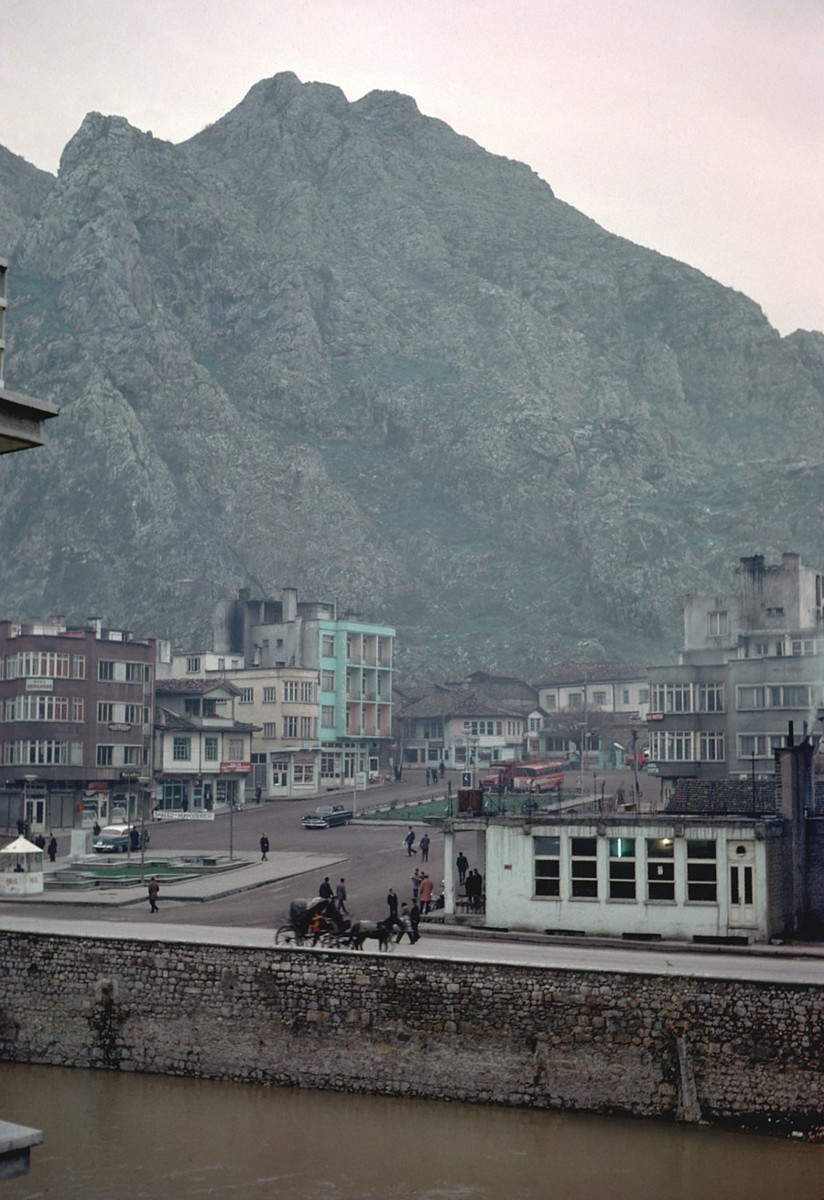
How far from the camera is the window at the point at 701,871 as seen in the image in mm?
44906

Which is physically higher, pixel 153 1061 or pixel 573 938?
pixel 573 938

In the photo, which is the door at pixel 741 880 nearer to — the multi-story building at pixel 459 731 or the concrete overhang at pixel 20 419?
the concrete overhang at pixel 20 419

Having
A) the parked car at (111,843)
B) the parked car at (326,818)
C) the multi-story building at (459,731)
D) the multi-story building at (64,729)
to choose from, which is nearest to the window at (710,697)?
the parked car at (326,818)

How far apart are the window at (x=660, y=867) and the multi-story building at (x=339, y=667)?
269 ft

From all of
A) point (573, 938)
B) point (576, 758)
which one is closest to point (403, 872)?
point (573, 938)

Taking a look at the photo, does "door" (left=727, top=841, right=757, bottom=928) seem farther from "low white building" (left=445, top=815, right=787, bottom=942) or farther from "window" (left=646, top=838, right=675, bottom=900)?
"window" (left=646, top=838, right=675, bottom=900)

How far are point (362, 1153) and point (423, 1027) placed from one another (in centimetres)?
444

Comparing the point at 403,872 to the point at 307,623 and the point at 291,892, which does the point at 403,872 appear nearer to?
the point at 291,892

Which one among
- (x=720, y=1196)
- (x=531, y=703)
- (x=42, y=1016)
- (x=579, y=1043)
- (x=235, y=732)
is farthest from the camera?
(x=531, y=703)

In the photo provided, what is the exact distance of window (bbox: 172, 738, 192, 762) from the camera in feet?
350

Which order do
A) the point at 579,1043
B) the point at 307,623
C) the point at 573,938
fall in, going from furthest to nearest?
the point at 307,623 → the point at 573,938 → the point at 579,1043

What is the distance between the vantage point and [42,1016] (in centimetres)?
4053

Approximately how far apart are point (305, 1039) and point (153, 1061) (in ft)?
14.9

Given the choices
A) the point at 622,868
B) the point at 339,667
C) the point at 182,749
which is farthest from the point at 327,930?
the point at 339,667
